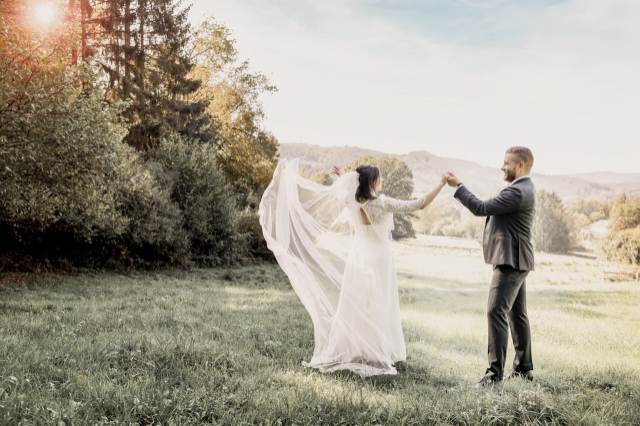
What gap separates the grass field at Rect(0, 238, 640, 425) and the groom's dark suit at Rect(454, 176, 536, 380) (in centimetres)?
61

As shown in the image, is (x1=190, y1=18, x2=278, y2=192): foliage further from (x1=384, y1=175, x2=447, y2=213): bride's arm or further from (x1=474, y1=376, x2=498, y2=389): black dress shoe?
(x1=474, y1=376, x2=498, y2=389): black dress shoe

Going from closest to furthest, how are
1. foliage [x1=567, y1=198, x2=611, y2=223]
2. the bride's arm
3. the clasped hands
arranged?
the clasped hands < the bride's arm < foliage [x1=567, y1=198, x2=611, y2=223]

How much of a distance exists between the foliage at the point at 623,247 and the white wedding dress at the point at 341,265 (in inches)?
1754

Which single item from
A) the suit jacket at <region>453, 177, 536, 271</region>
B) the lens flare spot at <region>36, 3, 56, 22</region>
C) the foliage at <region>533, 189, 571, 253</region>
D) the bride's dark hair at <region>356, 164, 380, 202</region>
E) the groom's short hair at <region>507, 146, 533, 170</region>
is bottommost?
the foliage at <region>533, 189, 571, 253</region>

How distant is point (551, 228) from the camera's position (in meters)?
84.0

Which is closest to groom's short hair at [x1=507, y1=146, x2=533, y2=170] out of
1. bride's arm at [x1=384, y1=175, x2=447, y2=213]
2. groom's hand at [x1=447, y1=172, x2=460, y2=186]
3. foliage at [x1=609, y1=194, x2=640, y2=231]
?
groom's hand at [x1=447, y1=172, x2=460, y2=186]

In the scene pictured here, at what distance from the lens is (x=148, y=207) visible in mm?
18719

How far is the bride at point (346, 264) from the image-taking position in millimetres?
6238

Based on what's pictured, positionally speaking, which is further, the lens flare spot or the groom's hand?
the lens flare spot

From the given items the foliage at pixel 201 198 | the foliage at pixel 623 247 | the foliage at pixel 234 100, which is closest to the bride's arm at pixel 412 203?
the foliage at pixel 201 198

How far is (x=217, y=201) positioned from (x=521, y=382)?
20.0 metres

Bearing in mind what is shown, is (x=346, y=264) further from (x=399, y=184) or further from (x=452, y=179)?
(x=399, y=184)

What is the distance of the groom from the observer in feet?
17.6

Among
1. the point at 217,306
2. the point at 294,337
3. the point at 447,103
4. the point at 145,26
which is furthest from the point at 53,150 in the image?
the point at 447,103
